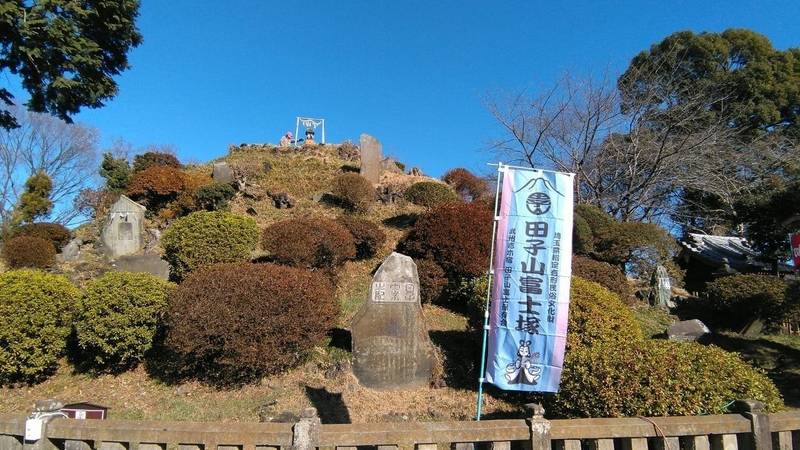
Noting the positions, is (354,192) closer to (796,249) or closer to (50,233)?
(50,233)

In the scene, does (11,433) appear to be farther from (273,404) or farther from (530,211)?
(530,211)

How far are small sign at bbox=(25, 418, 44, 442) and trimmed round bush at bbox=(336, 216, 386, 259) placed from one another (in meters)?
8.87

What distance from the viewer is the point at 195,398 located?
6180 mm

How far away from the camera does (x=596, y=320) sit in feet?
19.9

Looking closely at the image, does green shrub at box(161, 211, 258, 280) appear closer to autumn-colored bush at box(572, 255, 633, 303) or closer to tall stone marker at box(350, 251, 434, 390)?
tall stone marker at box(350, 251, 434, 390)

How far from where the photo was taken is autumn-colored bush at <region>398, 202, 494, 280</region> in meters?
9.95

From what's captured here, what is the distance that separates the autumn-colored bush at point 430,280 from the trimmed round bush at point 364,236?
242cm

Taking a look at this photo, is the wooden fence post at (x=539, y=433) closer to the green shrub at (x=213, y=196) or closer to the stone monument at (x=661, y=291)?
the stone monument at (x=661, y=291)

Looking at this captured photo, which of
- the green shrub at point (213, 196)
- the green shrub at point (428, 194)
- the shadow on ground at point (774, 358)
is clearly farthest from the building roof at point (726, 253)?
the green shrub at point (213, 196)

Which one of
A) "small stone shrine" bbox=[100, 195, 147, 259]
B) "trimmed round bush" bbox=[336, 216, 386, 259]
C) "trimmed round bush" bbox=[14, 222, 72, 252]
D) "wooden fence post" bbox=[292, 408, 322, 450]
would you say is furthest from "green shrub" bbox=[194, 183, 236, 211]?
"wooden fence post" bbox=[292, 408, 322, 450]

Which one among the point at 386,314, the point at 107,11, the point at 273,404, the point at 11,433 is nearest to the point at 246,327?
the point at 273,404

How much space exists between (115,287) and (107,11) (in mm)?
6864

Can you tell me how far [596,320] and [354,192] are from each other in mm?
10541

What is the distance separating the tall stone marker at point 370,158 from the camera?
1847 cm
